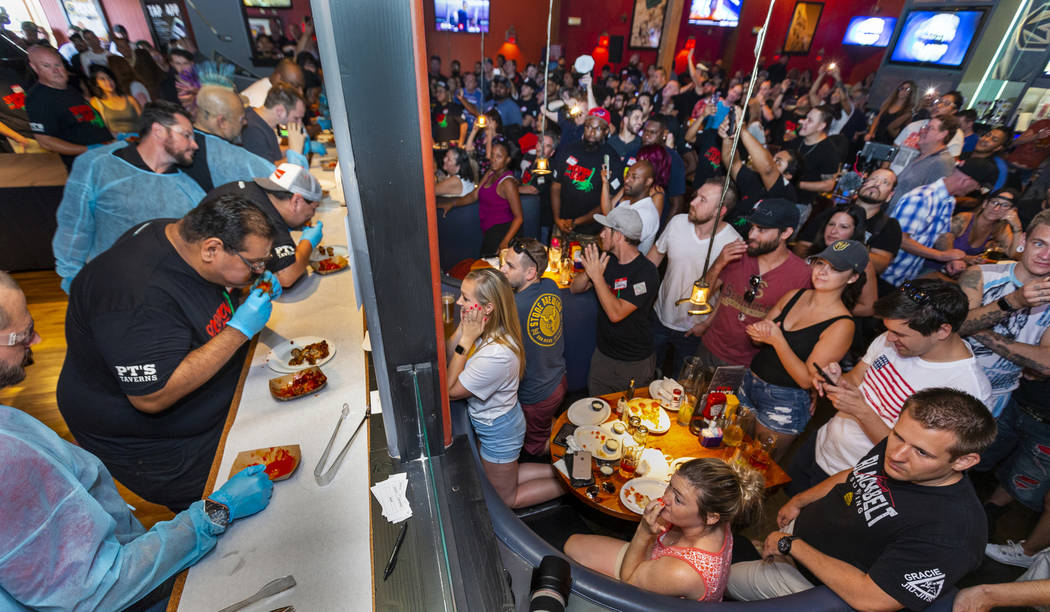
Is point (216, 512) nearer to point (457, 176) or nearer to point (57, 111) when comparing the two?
point (457, 176)

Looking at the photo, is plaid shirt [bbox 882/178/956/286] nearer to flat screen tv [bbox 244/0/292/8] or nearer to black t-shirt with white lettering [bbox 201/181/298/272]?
black t-shirt with white lettering [bbox 201/181/298/272]

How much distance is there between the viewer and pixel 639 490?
238 cm

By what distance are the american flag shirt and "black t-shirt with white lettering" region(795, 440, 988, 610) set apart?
50cm

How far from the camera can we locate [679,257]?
3.57 meters

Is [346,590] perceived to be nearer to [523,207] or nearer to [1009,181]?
[523,207]

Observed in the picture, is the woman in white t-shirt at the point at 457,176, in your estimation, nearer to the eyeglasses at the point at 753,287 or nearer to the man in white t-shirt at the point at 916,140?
the eyeglasses at the point at 753,287

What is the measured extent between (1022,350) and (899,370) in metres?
1.01

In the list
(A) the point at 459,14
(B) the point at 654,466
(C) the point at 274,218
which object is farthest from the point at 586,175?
(A) the point at 459,14

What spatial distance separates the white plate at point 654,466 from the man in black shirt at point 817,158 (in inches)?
171

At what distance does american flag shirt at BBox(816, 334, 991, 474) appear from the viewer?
2.15 metres

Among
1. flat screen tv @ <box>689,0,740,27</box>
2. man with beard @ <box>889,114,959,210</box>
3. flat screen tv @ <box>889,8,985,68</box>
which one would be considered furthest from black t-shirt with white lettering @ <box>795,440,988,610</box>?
flat screen tv @ <box>689,0,740,27</box>

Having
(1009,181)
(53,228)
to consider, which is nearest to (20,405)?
(53,228)

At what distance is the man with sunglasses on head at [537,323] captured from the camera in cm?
286

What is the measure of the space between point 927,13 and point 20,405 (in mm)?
16754
